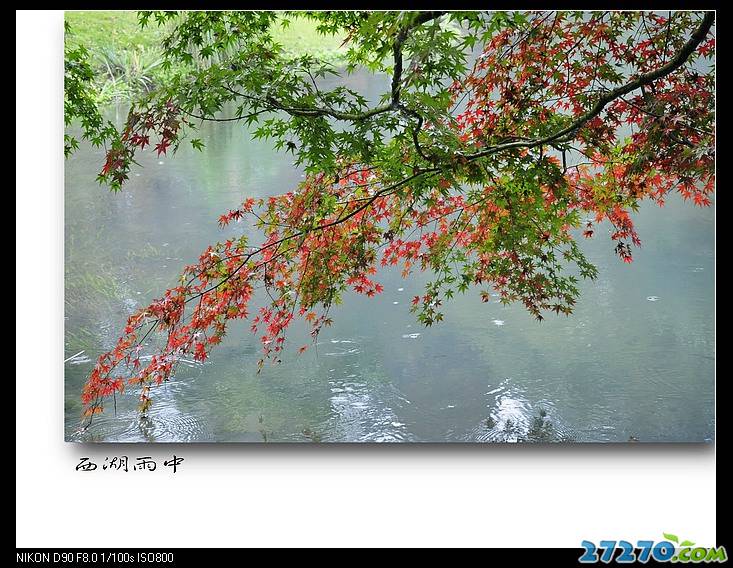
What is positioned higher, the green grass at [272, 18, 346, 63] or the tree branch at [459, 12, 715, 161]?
the green grass at [272, 18, 346, 63]

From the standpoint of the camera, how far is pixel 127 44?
316 centimetres

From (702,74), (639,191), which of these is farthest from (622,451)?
(702,74)

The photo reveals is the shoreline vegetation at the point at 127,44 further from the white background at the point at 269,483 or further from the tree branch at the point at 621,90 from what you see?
the tree branch at the point at 621,90

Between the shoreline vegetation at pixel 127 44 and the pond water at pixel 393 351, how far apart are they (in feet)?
0.87

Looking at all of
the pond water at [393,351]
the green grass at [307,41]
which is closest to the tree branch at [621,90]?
the pond water at [393,351]

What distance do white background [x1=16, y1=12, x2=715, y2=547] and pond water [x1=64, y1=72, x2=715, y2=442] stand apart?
8 cm

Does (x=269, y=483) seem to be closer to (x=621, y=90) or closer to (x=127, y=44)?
(x=127, y=44)

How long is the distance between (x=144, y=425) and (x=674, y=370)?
6.38ft

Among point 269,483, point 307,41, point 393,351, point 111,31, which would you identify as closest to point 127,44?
point 111,31

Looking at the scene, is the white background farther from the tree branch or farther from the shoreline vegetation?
the tree branch

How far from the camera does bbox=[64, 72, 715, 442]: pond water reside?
3.17 meters

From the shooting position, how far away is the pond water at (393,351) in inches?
125

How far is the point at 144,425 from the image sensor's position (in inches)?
126

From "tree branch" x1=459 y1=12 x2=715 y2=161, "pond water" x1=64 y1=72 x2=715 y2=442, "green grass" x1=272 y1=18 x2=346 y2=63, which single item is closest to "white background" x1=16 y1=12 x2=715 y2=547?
"pond water" x1=64 y1=72 x2=715 y2=442
